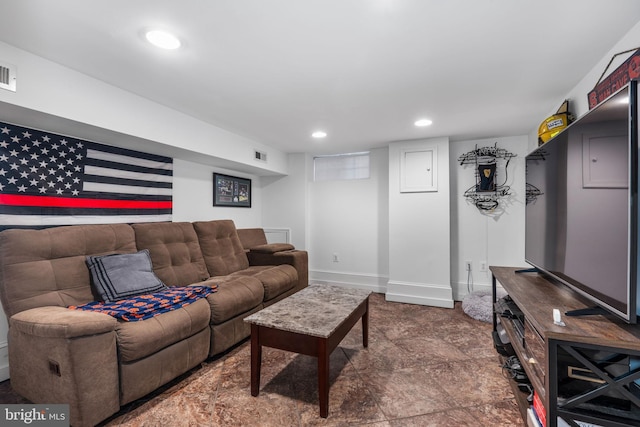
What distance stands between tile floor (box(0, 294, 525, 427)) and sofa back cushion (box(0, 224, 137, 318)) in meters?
0.62

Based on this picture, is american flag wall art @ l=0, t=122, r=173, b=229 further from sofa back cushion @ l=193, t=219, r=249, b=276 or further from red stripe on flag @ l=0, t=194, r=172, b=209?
sofa back cushion @ l=193, t=219, r=249, b=276

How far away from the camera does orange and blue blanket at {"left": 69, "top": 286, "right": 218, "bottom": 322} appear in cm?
178

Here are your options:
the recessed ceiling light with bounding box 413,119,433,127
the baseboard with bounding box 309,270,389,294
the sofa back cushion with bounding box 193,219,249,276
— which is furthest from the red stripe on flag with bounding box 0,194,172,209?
the recessed ceiling light with bounding box 413,119,433,127

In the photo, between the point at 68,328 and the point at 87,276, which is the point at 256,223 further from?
the point at 68,328

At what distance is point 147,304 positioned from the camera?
1932 mm

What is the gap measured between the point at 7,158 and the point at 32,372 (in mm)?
1452

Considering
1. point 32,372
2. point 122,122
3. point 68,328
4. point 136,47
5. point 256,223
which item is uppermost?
point 136,47

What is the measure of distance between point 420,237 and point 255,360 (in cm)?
268

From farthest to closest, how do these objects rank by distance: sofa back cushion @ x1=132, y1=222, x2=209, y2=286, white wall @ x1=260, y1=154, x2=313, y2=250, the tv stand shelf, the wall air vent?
1. white wall @ x1=260, y1=154, x2=313, y2=250
2. the wall air vent
3. sofa back cushion @ x1=132, y1=222, x2=209, y2=286
4. the tv stand shelf

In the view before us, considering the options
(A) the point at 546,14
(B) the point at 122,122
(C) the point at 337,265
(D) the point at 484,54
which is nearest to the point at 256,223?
(C) the point at 337,265

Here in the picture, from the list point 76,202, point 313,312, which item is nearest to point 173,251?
point 76,202

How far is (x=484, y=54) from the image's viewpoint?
1749 mm

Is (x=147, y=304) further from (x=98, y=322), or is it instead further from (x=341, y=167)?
(x=341, y=167)

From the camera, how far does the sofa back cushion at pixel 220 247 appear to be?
10.3 feet
